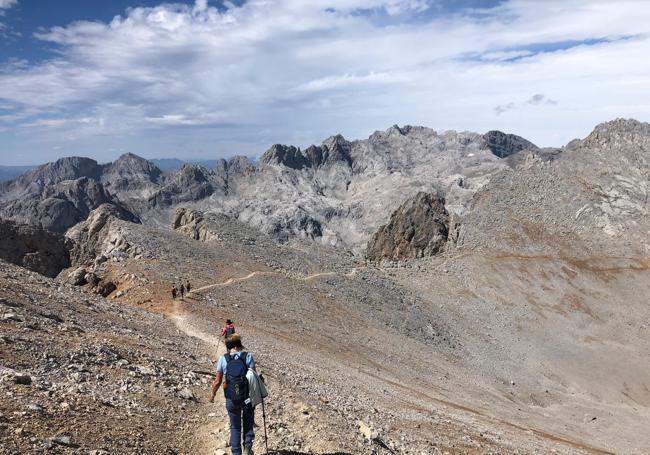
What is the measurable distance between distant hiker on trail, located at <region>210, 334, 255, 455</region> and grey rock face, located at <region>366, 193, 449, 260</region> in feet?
287

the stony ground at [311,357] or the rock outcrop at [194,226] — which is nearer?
the stony ground at [311,357]

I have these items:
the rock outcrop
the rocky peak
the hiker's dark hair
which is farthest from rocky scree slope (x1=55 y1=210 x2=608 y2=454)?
the rocky peak

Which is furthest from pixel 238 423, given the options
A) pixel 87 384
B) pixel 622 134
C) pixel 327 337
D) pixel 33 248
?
pixel 622 134

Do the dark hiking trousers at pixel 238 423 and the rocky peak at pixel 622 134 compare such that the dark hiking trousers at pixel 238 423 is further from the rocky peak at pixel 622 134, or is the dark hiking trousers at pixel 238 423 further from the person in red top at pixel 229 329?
the rocky peak at pixel 622 134

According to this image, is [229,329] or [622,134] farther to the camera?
[622,134]

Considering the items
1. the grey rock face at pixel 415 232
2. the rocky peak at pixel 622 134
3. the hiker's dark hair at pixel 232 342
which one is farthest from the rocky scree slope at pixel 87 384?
the rocky peak at pixel 622 134

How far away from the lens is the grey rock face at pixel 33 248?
82.1 m

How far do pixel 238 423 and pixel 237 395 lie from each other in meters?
0.81

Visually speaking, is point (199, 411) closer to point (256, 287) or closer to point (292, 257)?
point (256, 287)

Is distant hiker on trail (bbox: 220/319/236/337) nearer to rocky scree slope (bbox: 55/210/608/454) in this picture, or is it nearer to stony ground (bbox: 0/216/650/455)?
stony ground (bbox: 0/216/650/455)

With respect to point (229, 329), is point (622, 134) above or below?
above

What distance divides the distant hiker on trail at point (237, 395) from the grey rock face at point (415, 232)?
3439 inches

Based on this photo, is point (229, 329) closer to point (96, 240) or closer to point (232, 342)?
point (232, 342)

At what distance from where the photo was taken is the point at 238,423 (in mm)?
13406
